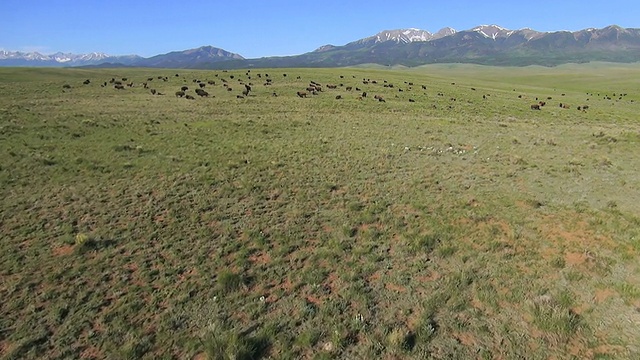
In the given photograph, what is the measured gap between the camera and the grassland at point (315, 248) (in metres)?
8.34

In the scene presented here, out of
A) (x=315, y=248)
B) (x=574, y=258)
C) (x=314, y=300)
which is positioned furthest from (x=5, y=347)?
(x=574, y=258)

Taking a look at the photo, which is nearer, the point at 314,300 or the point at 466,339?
the point at 466,339

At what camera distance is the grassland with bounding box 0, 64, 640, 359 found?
8.34 m

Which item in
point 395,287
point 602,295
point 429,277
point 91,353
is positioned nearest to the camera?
point 91,353

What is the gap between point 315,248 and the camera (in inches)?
486

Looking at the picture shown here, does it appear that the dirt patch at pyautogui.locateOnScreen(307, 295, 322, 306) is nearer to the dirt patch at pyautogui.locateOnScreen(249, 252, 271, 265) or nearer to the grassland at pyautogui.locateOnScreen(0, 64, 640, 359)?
the grassland at pyautogui.locateOnScreen(0, 64, 640, 359)

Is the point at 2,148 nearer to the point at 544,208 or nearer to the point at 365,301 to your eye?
the point at 365,301

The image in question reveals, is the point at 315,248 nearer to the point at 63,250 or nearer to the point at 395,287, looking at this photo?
the point at 395,287

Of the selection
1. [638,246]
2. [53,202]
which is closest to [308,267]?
[638,246]

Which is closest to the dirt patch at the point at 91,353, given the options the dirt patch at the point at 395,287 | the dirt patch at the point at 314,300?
the dirt patch at the point at 314,300

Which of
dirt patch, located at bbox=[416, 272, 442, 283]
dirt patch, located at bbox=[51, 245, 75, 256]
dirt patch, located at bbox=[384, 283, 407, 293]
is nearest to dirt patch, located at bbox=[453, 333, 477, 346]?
dirt patch, located at bbox=[384, 283, 407, 293]

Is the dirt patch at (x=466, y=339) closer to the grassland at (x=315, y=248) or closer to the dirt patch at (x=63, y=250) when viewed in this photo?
the grassland at (x=315, y=248)

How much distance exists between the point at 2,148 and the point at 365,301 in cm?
2572

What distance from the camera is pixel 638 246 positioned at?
38.2ft
